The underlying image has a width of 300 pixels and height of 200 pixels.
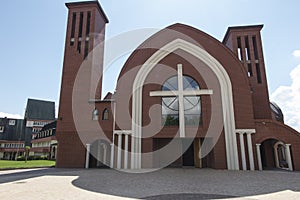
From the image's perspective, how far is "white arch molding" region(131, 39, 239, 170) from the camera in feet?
47.5

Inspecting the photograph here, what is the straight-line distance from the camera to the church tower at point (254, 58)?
64.8 ft

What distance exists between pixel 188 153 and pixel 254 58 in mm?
11654

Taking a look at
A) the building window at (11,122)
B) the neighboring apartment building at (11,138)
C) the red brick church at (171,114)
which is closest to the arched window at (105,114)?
the red brick church at (171,114)

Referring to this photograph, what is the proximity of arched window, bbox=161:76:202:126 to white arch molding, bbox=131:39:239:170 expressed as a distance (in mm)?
1683

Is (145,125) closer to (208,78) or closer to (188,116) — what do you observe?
(188,116)

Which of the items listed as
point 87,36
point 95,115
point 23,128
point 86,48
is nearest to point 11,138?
point 23,128

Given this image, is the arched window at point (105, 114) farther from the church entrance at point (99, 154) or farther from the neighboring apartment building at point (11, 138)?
the neighboring apartment building at point (11, 138)

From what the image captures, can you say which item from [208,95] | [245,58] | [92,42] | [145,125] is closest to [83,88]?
[92,42]

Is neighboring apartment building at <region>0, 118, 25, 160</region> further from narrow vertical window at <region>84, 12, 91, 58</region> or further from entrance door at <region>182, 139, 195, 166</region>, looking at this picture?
entrance door at <region>182, 139, 195, 166</region>

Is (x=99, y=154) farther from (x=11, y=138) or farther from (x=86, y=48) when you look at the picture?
(x=11, y=138)

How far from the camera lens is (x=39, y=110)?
49.9m

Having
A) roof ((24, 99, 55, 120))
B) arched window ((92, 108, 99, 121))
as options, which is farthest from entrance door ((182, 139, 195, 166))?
roof ((24, 99, 55, 120))

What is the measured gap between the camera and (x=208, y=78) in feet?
52.2

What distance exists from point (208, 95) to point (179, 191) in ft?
31.5
